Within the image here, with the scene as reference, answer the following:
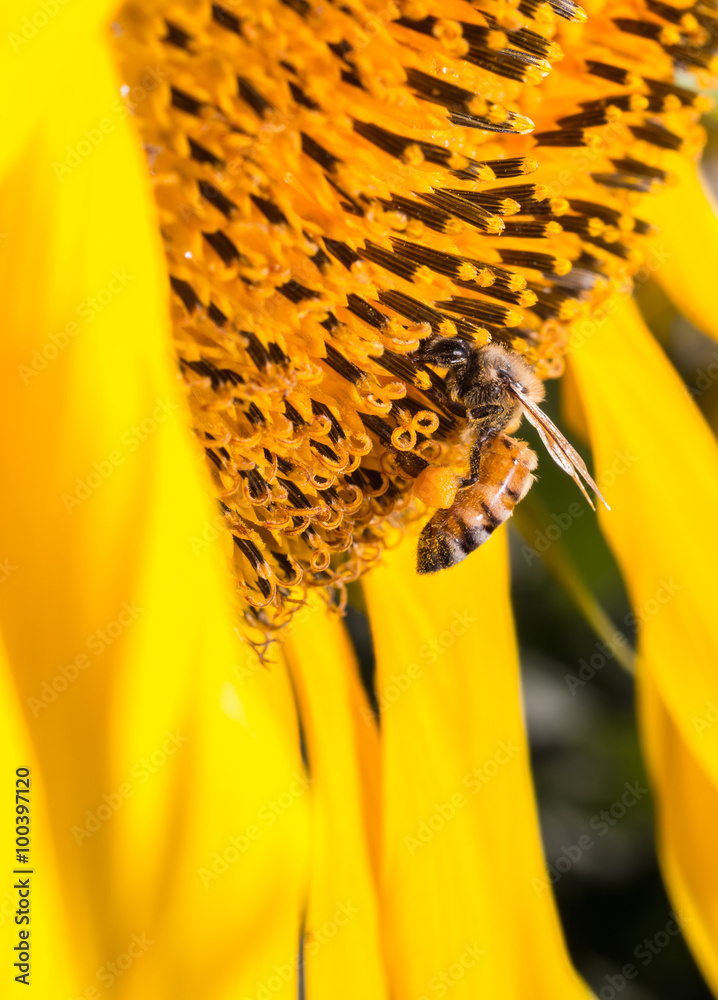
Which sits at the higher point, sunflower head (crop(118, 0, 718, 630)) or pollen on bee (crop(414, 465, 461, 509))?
sunflower head (crop(118, 0, 718, 630))

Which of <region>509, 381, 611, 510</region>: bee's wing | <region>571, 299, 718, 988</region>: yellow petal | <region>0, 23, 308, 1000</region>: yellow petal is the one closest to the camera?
<region>0, 23, 308, 1000</region>: yellow petal

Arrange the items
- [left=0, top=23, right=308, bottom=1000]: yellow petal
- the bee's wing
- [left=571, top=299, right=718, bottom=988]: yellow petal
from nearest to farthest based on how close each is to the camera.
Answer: [left=0, top=23, right=308, bottom=1000]: yellow petal, the bee's wing, [left=571, top=299, right=718, bottom=988]: yellow petal

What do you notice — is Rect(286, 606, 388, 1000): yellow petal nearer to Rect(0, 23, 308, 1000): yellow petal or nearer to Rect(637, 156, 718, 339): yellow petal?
Rect(0, 23, 308, 1000): yellow petal

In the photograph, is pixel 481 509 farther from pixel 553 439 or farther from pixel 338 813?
pixel 338 813

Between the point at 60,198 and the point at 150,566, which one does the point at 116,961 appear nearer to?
the point at 150,566

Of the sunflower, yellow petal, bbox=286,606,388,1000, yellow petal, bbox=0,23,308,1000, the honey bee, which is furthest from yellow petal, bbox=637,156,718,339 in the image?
yellow petal, bbox=0,23,308,1000

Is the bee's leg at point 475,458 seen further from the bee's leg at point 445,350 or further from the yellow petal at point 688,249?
the yellow petal at point 688,249

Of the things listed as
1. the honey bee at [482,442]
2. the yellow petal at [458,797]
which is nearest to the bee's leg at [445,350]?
the honey bee at [482,442]

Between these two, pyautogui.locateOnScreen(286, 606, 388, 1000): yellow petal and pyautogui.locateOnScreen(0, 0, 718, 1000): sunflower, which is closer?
pyautogui.locateOnScreen(0, 0, 718, 1000): sunflower
